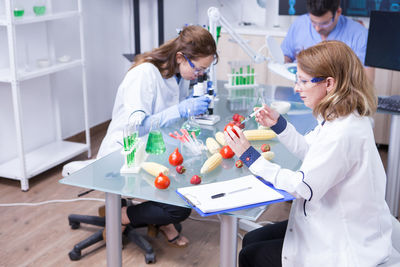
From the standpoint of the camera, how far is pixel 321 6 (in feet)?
10.5

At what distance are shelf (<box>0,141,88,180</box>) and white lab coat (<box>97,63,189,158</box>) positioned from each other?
1082 millimetres

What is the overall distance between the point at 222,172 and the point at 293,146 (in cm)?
30

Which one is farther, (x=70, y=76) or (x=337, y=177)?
(x=70, y=76)

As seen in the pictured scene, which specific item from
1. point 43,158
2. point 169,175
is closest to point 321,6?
point 169,175

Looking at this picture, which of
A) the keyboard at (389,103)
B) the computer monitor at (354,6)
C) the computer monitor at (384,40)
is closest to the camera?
the keyboard at (389,103)

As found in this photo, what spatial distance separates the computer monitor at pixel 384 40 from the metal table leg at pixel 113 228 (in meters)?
1.96

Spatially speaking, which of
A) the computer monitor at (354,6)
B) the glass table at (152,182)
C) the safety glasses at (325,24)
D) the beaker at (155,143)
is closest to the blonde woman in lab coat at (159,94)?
the glass table at (152,182)

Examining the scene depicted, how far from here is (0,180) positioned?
139 inches

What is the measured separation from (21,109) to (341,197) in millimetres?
2435

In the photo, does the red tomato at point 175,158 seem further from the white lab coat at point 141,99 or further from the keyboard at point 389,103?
the keyboard at point 389,103

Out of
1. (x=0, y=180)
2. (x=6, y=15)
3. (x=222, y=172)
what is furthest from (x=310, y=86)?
(x=0, y=180)

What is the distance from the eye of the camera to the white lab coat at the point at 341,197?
160 cm

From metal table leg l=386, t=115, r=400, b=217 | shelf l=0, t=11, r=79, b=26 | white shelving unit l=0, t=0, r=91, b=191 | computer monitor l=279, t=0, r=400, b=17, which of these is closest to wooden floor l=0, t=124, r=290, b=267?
white shelving unit l=0, t=0, r=91, b=191

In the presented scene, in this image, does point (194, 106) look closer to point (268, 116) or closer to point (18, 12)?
point (268, 116)
